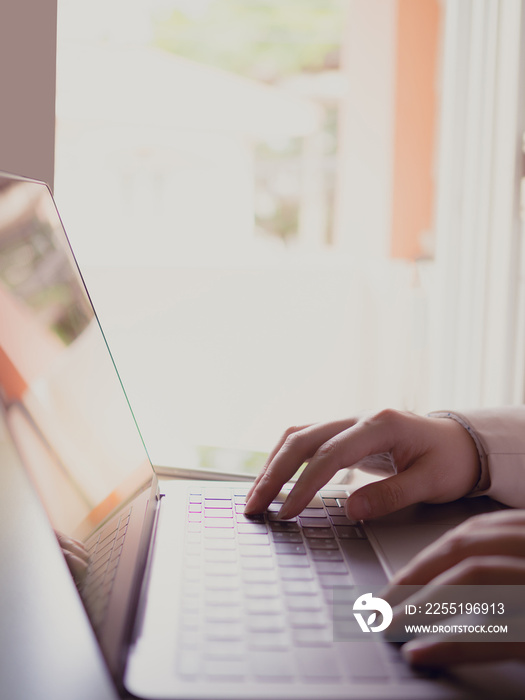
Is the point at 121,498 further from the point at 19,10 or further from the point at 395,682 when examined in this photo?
the point at 19,10

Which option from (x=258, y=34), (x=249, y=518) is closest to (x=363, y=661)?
(x=249, y=518)

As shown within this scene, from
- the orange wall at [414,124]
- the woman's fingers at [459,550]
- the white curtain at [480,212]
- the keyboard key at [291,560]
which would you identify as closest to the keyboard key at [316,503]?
the keyboard key at [291,560]

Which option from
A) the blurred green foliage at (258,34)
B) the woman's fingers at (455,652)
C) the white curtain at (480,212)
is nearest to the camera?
the woman's fingers at (455,652)

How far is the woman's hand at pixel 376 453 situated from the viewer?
0.54 meters

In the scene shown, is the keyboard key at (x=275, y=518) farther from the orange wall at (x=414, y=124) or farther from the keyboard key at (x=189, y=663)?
the orange wall at (x=414, y=124)

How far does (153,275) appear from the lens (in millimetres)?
2918

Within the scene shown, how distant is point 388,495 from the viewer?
21.7 inches

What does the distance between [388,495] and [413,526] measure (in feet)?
0.11

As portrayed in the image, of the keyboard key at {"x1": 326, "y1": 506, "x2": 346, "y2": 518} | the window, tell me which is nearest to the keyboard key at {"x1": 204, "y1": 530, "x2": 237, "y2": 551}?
the keyboard key at {"x1": 326, "y1": 506, "x2": 346, "y2": 518}

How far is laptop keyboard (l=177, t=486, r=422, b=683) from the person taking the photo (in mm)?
346

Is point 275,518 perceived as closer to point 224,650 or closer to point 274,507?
point 274,507

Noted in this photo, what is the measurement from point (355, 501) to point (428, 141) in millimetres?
3369

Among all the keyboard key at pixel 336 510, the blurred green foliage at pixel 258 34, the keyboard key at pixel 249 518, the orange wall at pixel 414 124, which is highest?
the blurred green foliage at pixel 258 34

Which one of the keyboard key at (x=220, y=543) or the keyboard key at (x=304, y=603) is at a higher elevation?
the keyboard key at (x=304, y=603)
